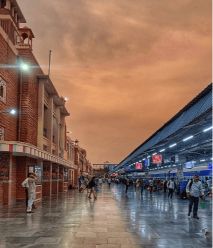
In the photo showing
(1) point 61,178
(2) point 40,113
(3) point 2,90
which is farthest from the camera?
(1) point 61,178

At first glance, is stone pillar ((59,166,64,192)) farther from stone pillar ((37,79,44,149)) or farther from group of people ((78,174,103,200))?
stone pillar ((37,79,44,149))

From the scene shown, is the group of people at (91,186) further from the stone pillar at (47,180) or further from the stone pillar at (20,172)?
the stone pillar at (20,172)

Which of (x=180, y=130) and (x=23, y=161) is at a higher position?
(x=180, y=130)

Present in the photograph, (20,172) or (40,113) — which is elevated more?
(40,113)

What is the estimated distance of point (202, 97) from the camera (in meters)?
24.2

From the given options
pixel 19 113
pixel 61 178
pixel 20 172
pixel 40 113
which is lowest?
pixel 61 178

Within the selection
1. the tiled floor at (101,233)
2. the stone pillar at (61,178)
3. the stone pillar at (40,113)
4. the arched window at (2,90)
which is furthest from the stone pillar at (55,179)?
the tiled floor at (101,233)

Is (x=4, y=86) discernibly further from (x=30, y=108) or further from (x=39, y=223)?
(x=39, y=223)

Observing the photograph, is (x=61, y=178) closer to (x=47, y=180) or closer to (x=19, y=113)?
(x=47, y=180)

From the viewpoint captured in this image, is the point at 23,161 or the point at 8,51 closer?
the point at 8,51

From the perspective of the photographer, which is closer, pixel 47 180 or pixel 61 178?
pixel 47 180

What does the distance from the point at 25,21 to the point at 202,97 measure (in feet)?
72.4

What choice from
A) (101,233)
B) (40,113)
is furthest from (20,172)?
(101,233)

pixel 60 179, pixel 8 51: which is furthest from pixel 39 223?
pixel 60 179
